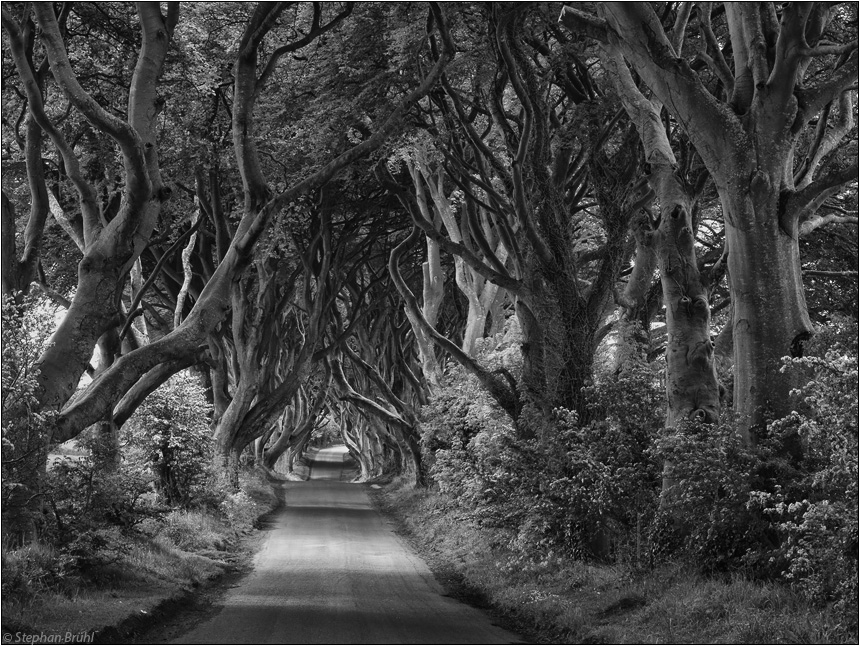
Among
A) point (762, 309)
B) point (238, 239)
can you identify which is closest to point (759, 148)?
point (762, 309)

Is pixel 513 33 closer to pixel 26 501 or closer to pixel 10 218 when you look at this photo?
pixel 10 218

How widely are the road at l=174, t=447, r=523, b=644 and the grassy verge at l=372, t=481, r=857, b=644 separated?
1.69 feet

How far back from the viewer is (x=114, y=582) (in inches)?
481

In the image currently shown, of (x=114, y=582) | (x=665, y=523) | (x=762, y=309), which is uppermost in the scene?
(x=762, y=309)

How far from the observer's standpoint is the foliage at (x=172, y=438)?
18.6m

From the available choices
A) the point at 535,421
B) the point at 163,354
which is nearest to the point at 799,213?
the point at 535,421

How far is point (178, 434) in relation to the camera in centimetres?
1861

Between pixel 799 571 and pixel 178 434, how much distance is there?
12.6 m

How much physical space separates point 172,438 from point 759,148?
466 inches

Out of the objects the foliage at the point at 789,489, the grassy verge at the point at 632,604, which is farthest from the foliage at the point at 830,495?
the grassy verge at the point at 632,604

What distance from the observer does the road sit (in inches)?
415

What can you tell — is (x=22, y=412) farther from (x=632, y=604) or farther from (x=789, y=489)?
(x=789, y=489)

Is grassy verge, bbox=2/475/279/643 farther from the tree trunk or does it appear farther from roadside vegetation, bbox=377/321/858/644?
the tree trunk

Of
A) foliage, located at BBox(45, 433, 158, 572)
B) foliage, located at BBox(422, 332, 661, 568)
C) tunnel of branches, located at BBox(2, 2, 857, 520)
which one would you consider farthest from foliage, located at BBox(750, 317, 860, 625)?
foliage, located at BBox(45, 433, 158, 572)
